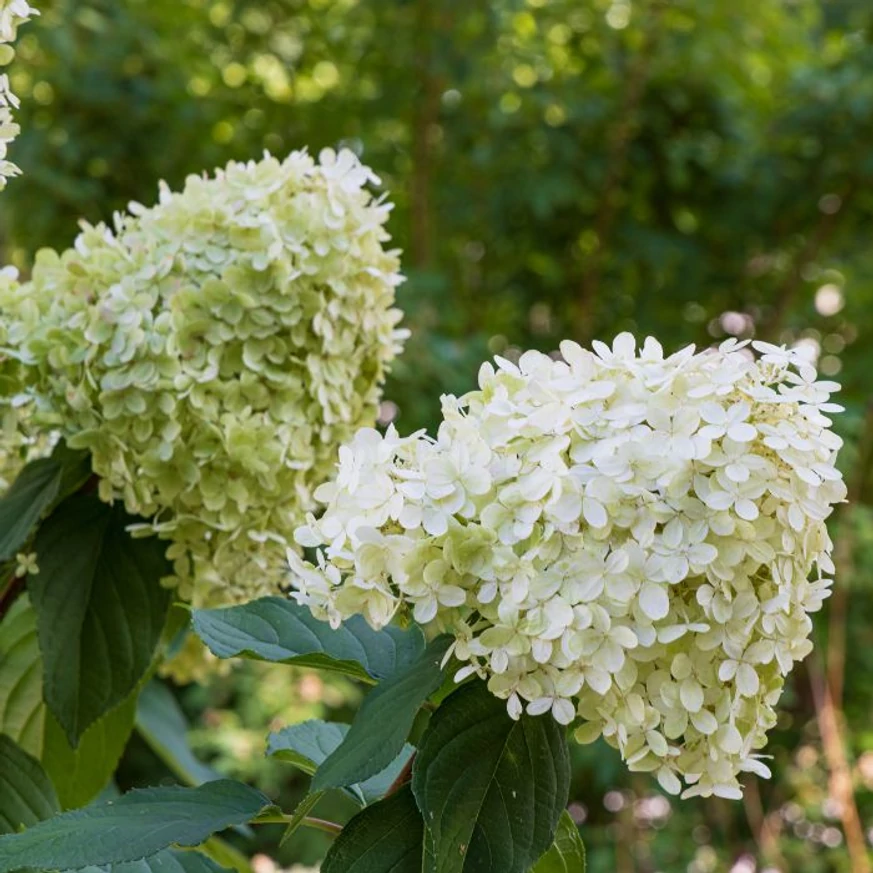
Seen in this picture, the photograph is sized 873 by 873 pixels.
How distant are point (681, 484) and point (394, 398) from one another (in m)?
1.87

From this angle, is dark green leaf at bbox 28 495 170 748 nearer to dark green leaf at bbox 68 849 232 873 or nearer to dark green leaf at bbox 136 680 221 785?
dark green leaf at bbox 68 849 232 873

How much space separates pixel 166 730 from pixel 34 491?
46 cm

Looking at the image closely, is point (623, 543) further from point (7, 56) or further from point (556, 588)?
point (7, 56)

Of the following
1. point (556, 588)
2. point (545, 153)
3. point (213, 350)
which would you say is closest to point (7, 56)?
point (213, 350)

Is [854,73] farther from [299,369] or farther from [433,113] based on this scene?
[299,369]

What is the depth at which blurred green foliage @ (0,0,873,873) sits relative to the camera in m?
2.68

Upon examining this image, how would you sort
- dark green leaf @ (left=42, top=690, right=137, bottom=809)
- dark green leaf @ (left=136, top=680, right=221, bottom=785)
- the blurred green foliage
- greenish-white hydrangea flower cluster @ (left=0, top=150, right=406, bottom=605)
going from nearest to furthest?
Answer: greenish-white hydrangea flower cluster @ (left=0, top=150, right=406, bottom=605) < dark green leaf @ (left=42, top=690, right=137, bottom=809) < dark green leaf @ (left=136, top=680, right=221, bottom=785) < the blurred green foliage

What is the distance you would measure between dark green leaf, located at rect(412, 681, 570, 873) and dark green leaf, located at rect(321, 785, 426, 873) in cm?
4

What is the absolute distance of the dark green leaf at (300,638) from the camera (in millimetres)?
752

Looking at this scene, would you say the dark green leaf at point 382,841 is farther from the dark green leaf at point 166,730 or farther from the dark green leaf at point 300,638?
the dark green leaf at point 166,730

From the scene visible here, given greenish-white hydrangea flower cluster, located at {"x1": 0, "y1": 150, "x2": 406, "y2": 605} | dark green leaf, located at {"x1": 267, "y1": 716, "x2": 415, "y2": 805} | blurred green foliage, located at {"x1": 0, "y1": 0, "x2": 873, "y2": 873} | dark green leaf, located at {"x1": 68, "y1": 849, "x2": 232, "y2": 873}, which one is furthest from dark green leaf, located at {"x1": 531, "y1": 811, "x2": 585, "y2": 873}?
blurred green foliage, located at {"x1": 0, "y1": 0, "x2": 873, "y2": 873}

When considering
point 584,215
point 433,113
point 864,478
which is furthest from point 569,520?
point 864,478

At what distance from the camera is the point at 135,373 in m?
0.94

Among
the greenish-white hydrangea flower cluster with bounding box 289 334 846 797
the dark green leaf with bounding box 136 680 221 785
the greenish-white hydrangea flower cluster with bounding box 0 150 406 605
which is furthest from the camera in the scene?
the dark green leaf with bounding box 136 680 221 785
